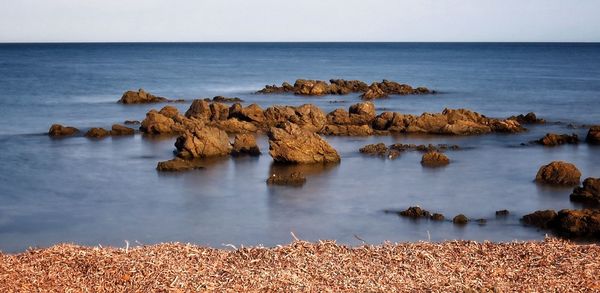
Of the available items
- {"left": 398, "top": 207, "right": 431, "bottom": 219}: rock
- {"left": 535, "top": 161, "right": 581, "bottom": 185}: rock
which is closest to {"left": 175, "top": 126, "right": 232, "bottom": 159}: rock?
{"left": 398, "top": 207, "right": 431, "bottom": 219}: rock

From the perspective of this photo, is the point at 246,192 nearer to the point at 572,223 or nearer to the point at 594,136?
the point at 572,223

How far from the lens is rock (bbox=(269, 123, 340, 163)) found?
32562mm

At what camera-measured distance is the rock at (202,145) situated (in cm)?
3366

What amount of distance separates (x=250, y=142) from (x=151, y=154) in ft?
14.2

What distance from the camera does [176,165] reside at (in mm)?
31422

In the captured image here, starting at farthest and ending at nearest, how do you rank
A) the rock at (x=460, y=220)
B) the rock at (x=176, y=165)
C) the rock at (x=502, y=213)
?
the rock at (x=176, y=165), the rock at (x=502, y=213), the rock at (x=460, y=220)

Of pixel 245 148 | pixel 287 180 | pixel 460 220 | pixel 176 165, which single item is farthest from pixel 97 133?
pixel 460 220

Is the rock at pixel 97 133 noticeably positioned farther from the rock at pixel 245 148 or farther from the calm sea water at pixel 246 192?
the rock at pixel 245 148

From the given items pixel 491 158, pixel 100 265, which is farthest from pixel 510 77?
pixel 100 265

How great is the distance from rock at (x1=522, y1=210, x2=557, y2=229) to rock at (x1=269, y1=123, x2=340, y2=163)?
10933mm

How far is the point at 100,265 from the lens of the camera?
1088 centimetres

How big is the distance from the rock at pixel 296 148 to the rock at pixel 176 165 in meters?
3.13

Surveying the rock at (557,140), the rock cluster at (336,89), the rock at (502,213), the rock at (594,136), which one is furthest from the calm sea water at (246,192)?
the rock cluster at (336,89)

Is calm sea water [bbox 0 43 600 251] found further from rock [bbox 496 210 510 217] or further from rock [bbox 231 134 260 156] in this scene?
rock [bbox 231 134 260 156]
